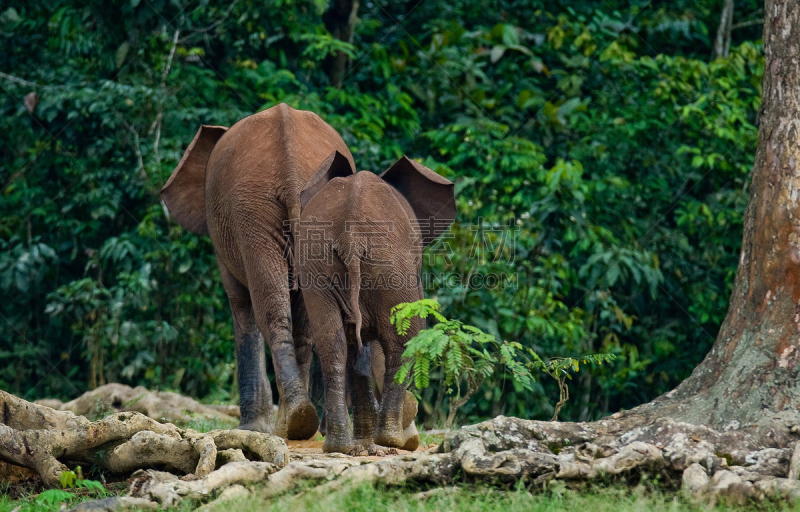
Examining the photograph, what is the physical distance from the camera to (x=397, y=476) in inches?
202

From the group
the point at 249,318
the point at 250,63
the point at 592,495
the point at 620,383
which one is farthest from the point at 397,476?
the point at 250,63

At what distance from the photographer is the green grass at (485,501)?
14.9 feet

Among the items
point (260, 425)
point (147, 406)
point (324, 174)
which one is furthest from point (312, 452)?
→ point (147, 406)

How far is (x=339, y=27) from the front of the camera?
1409 centimetres

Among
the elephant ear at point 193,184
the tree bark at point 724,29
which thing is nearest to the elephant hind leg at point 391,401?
the elephant ear at point 193,184

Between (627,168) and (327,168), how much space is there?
6.80 metres

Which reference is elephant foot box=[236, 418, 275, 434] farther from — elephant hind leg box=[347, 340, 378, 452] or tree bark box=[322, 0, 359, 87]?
tree bark box=[322, 0, 359, 87]

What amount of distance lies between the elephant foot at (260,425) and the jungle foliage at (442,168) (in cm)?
266

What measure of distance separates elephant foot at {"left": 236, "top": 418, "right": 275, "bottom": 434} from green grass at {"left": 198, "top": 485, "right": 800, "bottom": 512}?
252 cm

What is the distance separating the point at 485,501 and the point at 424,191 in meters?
2.86

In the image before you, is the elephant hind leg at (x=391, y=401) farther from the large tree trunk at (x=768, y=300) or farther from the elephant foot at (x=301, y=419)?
the large tree trunk at (x=768, y=300)

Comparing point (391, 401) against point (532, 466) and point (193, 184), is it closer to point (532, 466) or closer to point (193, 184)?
point (532, 466)

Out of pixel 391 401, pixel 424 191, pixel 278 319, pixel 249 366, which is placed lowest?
pixel 391 401

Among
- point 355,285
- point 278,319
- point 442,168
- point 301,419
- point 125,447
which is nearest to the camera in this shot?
point 125,447
